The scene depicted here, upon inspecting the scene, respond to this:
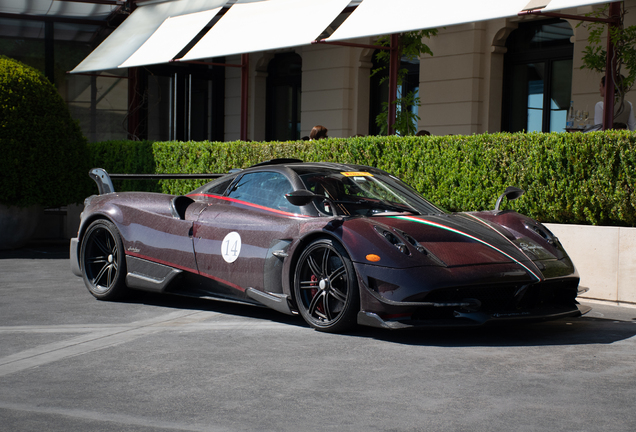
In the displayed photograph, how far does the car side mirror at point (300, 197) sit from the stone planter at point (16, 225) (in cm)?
753

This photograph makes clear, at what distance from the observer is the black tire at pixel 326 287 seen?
17.2ft

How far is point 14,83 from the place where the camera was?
11438 millimetres

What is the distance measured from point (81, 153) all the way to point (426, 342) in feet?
28.7

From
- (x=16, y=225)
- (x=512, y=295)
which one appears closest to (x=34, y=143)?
(x=16, y=225)

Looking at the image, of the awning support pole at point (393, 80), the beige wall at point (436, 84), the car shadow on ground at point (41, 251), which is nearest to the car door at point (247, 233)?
the awning support pole at point (393, 80)

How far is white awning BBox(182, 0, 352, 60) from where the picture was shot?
36.5 ft

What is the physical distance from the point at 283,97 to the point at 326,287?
49.4ft

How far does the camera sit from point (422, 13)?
30.7ft

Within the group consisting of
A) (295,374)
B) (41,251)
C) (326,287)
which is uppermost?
(326,287)

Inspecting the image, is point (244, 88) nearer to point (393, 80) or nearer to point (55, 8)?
point (393, 80)

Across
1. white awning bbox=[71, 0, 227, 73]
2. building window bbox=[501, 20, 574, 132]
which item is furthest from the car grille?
white awning bbox=[71, 0, 227, 73]

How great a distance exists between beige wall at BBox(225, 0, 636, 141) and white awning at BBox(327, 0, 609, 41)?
4.25 meters

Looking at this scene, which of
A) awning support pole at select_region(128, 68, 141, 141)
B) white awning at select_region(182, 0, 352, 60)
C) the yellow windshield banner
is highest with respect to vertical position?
white awning at select_region(182, 0, 352, 60)

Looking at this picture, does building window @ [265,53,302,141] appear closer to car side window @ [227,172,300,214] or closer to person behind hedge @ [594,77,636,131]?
person behind hedge @ [594,77,636,131]
